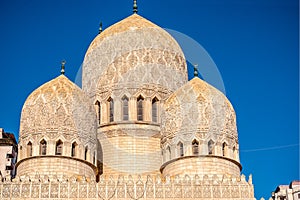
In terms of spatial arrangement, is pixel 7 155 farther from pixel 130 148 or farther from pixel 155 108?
pixel 130 148

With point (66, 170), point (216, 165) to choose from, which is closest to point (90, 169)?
point (66, 170)

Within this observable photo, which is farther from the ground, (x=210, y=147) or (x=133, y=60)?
(x=133, y=60)

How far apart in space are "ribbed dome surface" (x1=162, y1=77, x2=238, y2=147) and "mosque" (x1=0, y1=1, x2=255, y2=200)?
0.05m

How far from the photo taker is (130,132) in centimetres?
3134

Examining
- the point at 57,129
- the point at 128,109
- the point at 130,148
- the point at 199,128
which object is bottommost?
the point at 130,148

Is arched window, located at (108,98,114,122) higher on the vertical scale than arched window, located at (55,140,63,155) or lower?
higher

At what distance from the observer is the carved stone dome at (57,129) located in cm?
2688

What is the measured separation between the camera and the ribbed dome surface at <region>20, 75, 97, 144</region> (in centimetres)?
2752

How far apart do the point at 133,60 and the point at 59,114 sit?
724 cm

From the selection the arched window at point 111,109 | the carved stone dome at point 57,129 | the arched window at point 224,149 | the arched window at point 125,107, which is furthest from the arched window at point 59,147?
the arched window at point 224,149

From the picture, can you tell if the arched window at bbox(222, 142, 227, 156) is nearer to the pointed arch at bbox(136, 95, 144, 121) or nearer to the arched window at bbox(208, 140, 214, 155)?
the arched window at bbox(208, 140, 214, 155)

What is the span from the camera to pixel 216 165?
89.8 feet

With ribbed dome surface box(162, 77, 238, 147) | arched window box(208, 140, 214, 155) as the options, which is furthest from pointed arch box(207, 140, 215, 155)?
ribbed dome surface box(162, 77, 238, 147)

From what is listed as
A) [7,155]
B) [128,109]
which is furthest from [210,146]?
[7,155]
